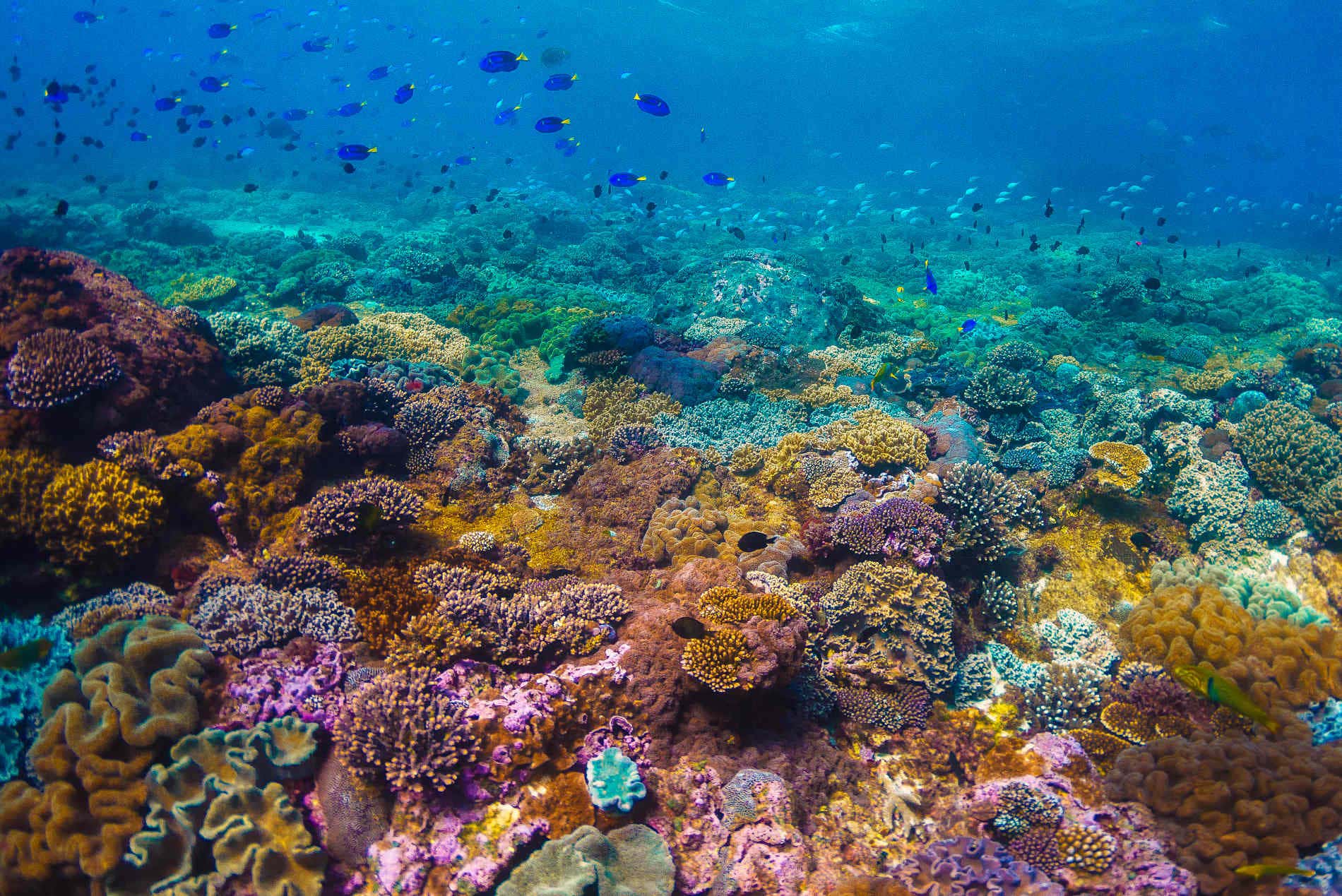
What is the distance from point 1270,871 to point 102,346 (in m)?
11.8

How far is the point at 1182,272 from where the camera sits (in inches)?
1052

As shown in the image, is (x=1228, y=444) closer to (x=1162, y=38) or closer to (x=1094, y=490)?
(x=1094, y=490)

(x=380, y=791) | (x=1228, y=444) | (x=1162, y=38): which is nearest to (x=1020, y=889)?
(x=380, y=791)

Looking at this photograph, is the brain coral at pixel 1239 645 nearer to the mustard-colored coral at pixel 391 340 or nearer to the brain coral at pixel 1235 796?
the brain coral at pixel 1235 796

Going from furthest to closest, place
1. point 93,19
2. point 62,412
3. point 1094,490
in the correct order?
1. point 93,19
2. point 1094,490
3. point 62,412

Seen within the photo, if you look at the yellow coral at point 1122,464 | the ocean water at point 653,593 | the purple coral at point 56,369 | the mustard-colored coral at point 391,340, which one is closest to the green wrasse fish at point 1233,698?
the ocean water at point 653,593

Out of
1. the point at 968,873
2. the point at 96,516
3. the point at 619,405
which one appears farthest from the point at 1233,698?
the point at 96,516

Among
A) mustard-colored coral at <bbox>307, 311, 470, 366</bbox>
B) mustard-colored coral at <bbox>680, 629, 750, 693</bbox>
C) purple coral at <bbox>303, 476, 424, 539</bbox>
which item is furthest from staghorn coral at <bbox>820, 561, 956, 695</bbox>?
mustard-colored coral at <bbox>307, 311, 470, 366</bbox>

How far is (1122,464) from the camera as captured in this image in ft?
30.3

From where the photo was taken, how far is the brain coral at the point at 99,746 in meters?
3.52

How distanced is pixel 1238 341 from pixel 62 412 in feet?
90.0

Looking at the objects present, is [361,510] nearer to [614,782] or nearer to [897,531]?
[614,782]

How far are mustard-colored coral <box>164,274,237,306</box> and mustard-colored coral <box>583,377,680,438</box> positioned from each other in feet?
39.5

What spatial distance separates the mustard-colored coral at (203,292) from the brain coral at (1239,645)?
70.2 feet
